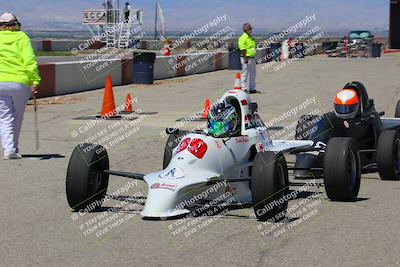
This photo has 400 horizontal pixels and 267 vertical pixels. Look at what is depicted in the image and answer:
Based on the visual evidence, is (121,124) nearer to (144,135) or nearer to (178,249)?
(144,135)

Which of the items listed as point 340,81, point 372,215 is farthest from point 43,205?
point 340,81

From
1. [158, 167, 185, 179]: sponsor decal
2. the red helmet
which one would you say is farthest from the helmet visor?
[158, 167, 185, 179]: sponsor decal

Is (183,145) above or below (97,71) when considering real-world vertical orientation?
above

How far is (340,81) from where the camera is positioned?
28188 millimetres

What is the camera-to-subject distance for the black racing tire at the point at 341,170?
8.45 metres

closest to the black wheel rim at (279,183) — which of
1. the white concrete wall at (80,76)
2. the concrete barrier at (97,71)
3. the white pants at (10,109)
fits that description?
the white pants at (10,109)

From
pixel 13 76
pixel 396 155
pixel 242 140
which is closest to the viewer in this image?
pixel 242 140

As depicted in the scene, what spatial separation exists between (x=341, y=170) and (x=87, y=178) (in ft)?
8.05

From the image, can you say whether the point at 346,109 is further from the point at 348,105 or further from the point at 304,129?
the point at 304,129

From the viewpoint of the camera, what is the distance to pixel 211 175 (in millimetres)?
8141

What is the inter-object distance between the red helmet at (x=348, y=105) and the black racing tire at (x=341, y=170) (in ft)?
6.96

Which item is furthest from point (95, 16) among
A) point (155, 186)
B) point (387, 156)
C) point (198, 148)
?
point (155, 186)

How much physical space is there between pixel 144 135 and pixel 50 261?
332 inches

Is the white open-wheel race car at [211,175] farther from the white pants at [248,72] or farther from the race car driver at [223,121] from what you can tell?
the white pants at [248,72]
